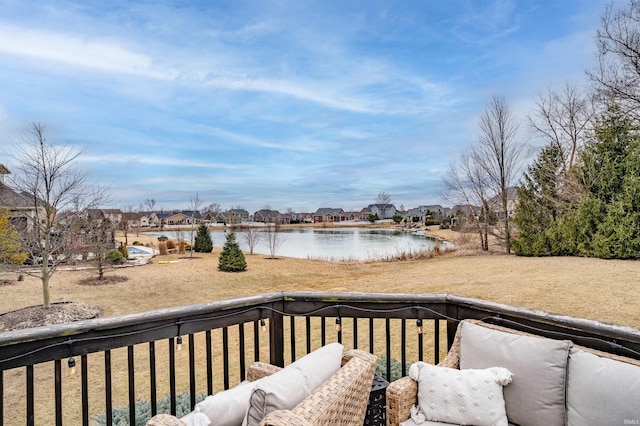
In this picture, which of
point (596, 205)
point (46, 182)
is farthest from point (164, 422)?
point (596, 205)

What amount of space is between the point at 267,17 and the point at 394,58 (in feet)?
9.38

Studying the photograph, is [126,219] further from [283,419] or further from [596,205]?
[283,419]

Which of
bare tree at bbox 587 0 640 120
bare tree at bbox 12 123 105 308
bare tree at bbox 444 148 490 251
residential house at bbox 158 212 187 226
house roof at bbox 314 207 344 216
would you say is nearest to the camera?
bare tree at bbox 12 123 105 308

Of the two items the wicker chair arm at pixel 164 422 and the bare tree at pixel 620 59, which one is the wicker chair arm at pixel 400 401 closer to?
the wicker chair arm at pixel 164 422

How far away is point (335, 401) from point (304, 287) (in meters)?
8.77

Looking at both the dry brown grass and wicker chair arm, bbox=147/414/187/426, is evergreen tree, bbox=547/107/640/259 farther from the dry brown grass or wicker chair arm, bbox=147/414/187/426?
wicker chair arm, bbox=147/414/187/426

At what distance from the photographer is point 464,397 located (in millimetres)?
1772

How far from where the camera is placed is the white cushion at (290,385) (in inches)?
48.5

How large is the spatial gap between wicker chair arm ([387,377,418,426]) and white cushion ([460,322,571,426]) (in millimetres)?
395

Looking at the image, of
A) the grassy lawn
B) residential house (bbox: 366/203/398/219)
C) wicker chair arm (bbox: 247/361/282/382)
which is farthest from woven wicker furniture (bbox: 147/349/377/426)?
residential house (bbox: 366/203/398/219)

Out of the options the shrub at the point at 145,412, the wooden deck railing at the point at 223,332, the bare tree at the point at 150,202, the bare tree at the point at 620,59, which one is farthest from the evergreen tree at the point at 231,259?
the bare tree at the point at 150,202

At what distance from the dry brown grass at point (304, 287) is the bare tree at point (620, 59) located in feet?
16.3

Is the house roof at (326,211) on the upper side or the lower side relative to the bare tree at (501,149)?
lower

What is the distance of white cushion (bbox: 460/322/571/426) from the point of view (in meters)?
1.67
